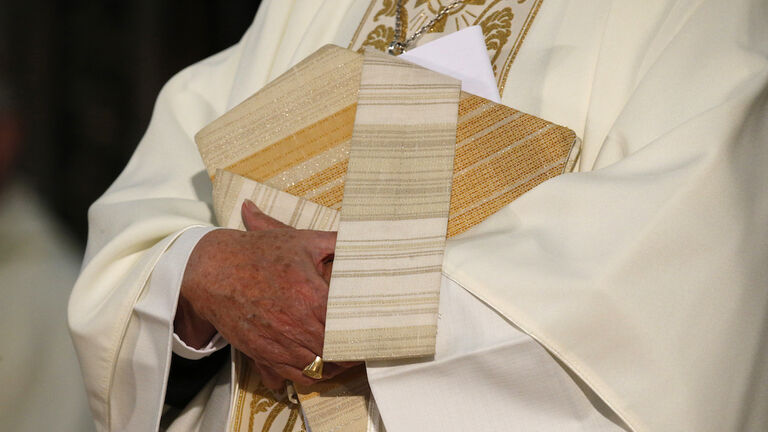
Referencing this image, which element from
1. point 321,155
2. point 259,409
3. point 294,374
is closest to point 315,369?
point 294,374

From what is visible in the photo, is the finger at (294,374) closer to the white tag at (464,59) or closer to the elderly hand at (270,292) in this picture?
the elderly hand at (270,292)

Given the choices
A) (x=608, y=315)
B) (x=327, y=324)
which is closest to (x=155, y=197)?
(x=327, y=324)

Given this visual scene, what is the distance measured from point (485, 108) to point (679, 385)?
0.56 metres

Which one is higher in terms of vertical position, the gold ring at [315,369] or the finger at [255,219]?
the finger at [255,219]

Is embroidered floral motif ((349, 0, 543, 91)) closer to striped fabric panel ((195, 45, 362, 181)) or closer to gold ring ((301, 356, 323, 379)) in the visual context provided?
striped fabric panel ((195, 45, 362, 181))

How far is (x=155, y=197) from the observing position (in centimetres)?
178

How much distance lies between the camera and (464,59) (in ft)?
5.05

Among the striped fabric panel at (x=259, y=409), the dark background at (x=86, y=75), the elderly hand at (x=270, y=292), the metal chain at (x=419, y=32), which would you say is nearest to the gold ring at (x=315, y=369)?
the elderly hand at (x=270, y=292)

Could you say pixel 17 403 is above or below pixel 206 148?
below

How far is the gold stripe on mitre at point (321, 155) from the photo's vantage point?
53.6 inches

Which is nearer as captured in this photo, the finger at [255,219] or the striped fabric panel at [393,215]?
the striped fabric panel at [393,215]

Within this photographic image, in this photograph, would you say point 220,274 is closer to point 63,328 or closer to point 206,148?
point 206,148

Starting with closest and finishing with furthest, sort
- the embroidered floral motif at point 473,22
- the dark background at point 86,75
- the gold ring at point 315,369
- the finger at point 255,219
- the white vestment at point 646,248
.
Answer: the white vestment at point 646,248 < the gold ring at point 315,369 < the finger at point 255,219 < the embroidered floral motif at point 473,22 < the dark background at point 86,75

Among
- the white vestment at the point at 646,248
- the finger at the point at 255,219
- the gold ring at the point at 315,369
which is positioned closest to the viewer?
the white vestment at the point at 646,248
